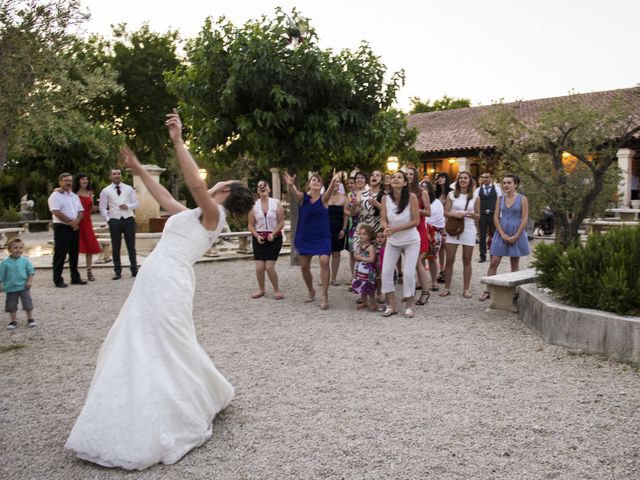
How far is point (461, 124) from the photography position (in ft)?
109

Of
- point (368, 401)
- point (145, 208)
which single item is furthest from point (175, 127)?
point (145, 208)

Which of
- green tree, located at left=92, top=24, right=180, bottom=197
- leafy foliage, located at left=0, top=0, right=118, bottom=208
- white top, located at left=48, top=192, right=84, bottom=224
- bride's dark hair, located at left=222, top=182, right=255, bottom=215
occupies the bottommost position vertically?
bride's dark hair, located at left=222, top=182, right=255, bottom=215

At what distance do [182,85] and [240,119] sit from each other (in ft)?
5.30

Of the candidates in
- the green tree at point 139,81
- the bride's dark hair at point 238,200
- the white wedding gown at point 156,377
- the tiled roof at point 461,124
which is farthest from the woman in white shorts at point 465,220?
the green tree at point 139,81

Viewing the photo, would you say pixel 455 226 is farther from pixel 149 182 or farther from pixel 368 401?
pixel 149 182

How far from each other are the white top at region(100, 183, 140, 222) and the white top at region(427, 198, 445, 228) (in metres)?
5.41

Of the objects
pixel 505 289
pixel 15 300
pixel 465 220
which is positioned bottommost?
pixel 505 289

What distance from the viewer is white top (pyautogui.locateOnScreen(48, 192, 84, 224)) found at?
10.0 meters

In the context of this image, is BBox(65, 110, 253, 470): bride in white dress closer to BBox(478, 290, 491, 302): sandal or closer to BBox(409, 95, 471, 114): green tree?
BBox(478, 290, 491, 302): sandal

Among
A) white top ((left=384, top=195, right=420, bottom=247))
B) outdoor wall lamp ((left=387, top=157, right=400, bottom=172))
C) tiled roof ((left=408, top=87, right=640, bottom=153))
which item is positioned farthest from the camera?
tiled roof ((left=408, top=87, right=640, bottom=153))

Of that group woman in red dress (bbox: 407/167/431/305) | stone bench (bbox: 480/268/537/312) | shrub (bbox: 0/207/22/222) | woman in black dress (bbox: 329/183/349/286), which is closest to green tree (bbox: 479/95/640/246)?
stone bench (bbox: 480/268/537/312)

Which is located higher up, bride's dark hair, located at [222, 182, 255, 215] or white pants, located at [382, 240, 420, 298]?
bride's dark hair, located at [222, 182, 255, 215]

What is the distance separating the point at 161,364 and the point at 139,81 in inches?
1260

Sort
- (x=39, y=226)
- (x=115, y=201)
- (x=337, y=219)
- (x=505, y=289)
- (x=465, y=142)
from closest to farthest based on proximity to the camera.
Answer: (x=505, y=289), (x=337, y=219), (x=115, y=201), (x=39, y=226), (x=465, y=142)
